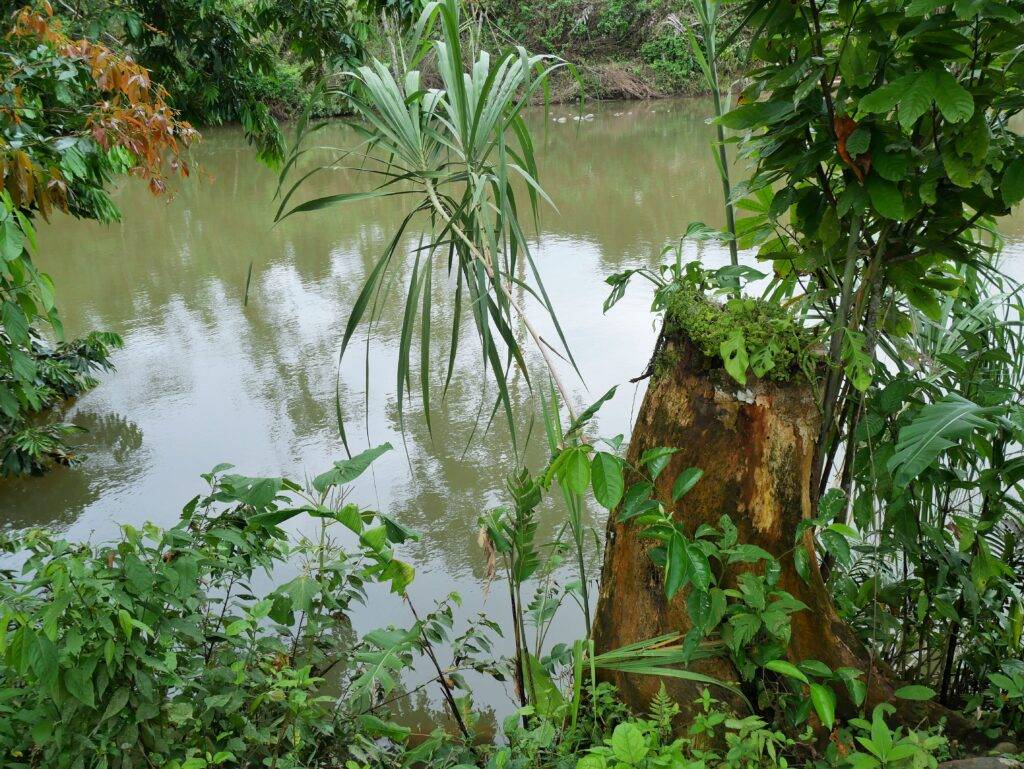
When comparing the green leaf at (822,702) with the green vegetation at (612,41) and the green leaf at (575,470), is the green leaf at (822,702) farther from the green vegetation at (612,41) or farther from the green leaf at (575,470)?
the green vegetation at (612,41)

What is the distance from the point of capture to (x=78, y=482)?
9.77 ft

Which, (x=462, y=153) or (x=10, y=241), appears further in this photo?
(x=462, y=153)

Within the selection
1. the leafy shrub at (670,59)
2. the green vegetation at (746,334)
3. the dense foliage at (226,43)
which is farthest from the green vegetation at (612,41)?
the green vegetation at (746,334)

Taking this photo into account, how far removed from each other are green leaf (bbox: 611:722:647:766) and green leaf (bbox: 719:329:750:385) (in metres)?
0.53

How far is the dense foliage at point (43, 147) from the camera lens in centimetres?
140

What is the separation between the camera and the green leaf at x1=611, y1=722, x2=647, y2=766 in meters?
1.01

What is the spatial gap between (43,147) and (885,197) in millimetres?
1639

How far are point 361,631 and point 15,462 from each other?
1492 mm

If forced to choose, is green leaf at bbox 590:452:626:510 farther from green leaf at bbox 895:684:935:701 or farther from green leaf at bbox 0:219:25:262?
green leaf at bbox 0:219:25:262

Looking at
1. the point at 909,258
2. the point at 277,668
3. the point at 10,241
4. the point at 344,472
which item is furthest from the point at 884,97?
the point at 277,668

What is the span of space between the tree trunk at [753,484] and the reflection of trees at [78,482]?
219cm

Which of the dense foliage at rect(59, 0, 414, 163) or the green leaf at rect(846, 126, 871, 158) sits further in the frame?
the dense foliage at rect(59, 0, 414, 163)

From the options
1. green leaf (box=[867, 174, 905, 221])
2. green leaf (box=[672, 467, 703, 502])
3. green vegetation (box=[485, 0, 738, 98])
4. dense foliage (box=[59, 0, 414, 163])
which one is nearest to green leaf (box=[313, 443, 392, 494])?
green leaf (box=[672, 467, 703, 502])

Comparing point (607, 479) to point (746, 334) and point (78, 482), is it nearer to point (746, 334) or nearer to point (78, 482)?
point (746, 334)
